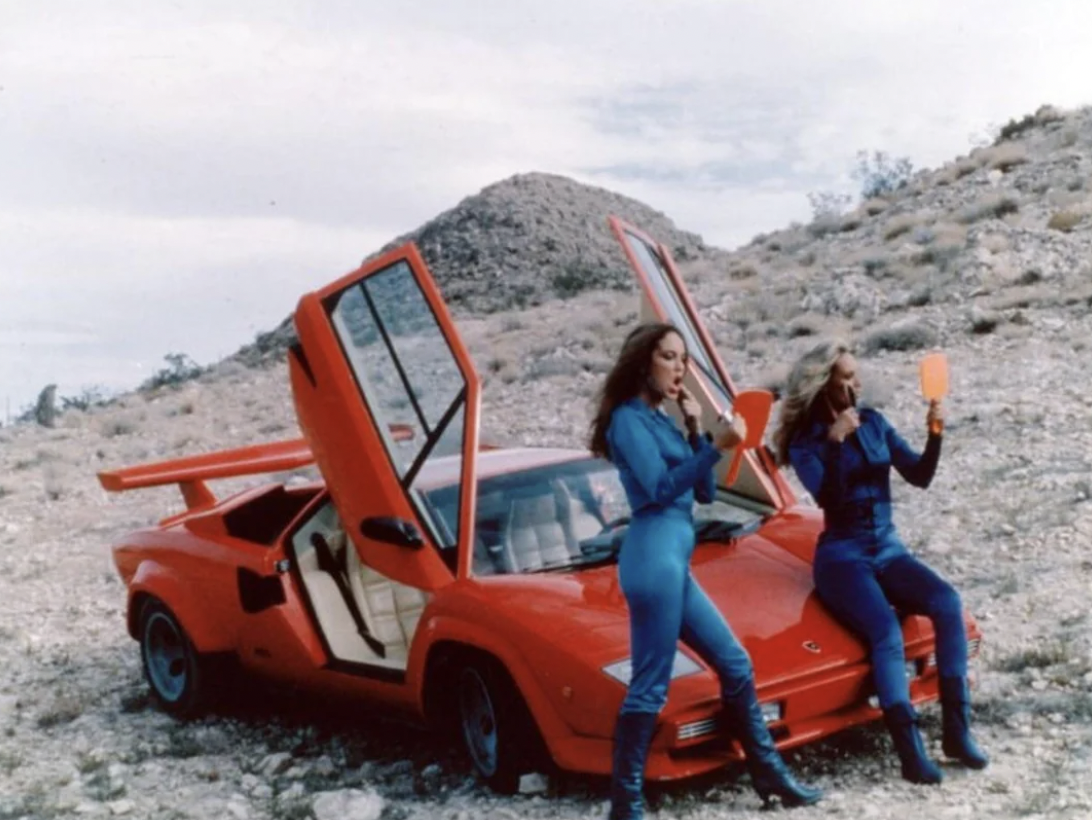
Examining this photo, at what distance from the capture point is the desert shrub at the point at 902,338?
17.1 metres

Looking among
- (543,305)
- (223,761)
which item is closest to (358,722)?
(223,761)

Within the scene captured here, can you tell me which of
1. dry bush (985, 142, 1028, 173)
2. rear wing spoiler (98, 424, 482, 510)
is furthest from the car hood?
dry bush (985, 142, 1028, 173)

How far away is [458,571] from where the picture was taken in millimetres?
5359

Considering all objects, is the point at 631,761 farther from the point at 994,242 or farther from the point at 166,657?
the point at 994,242

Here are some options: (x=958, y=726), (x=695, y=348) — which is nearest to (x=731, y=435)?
(x=958, y=726)

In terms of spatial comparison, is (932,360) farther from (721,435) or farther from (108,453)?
(108,453)

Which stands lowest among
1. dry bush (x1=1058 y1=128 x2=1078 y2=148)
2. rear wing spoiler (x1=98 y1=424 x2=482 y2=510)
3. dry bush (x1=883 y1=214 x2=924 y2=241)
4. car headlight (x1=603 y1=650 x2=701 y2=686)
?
car headlight (x1=603 y1=650 x2=701 y2=686)

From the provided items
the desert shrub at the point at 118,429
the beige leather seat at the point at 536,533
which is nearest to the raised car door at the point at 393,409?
the beige leather seat at the point at 536,533

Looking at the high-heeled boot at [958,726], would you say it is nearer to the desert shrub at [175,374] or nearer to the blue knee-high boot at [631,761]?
the blue knee-high boot at [631,761]

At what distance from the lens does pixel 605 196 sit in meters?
48.9

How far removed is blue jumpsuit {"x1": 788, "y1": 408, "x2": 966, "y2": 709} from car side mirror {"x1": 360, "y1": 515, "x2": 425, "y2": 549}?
1.44 m

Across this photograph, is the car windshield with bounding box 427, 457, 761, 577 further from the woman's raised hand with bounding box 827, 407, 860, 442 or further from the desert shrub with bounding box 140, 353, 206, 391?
the desert shrub with bounding box 140, 353, 206, 391

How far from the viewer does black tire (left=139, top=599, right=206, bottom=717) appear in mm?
6816

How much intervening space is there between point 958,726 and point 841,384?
127 cm
